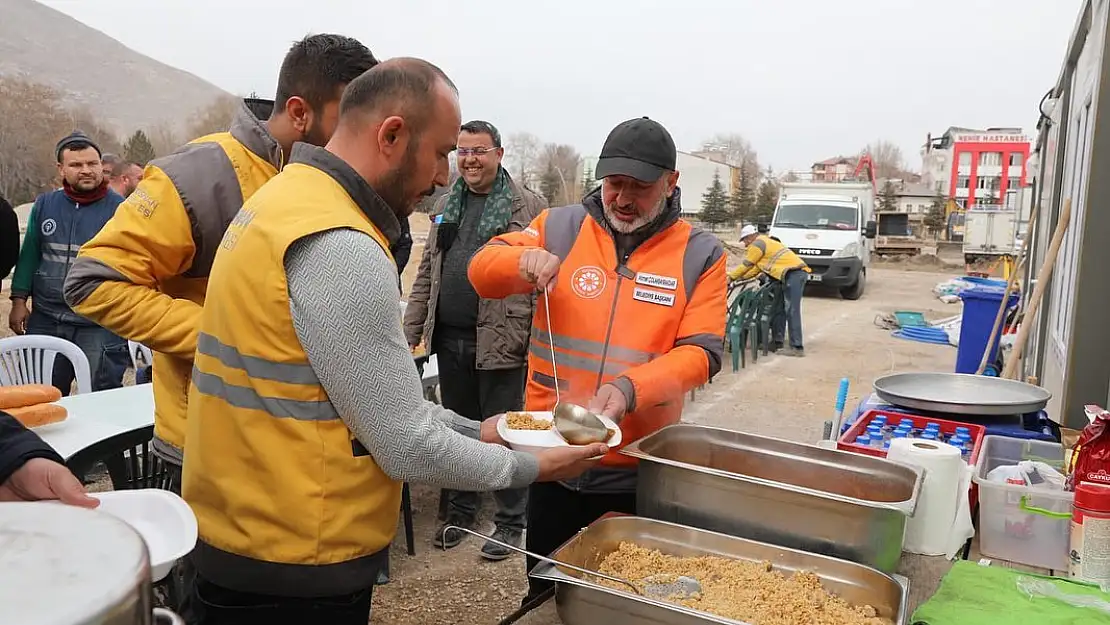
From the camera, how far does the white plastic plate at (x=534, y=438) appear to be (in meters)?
1.79

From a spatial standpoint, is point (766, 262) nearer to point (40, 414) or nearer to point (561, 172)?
point (40, 414)

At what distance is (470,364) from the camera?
417 centimetres

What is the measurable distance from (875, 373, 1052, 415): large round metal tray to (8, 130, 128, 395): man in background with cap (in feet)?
14.2

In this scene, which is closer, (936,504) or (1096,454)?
(1096,454)

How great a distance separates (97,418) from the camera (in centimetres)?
311

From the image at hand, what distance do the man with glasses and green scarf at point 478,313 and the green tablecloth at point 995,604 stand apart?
2.62 m

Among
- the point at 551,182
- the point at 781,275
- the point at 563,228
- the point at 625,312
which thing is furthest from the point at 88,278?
the point at 551,182

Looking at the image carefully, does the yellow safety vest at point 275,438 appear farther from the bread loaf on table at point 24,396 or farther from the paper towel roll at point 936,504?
the bread loaf on table at point 24,396

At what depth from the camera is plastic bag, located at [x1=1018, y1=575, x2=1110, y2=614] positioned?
60.1 inches

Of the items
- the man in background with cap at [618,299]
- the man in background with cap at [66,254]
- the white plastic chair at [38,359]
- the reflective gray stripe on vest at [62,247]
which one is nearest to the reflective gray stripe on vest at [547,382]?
the man in background with cap at [618,299]

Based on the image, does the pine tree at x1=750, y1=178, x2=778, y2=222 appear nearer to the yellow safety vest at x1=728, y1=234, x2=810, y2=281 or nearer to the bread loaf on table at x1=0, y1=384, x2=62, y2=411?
the yellow safety vest at x1=728, y1=234, x2=810, y2=281

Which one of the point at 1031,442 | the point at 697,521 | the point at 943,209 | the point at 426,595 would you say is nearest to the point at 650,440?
the point at 697,521

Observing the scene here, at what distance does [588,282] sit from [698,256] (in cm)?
35

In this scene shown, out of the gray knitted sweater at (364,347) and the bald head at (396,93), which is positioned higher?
→ the bald head at (396,93)
